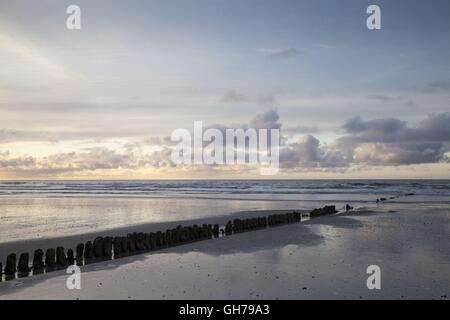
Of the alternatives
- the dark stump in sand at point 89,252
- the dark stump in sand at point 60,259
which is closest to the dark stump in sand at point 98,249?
the dark stump in sand at point 89,252

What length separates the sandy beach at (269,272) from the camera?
11.6 m

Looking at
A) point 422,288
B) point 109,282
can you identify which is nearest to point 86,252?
point 109,282

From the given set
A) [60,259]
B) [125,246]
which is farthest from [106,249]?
[60,259]

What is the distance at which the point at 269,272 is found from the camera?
1386cm

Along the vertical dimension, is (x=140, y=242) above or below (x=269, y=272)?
above

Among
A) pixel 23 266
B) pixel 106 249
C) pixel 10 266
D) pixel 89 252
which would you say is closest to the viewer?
pixel 10 266

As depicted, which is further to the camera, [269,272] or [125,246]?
[125,246]

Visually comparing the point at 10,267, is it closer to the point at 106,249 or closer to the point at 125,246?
the point at 106,249

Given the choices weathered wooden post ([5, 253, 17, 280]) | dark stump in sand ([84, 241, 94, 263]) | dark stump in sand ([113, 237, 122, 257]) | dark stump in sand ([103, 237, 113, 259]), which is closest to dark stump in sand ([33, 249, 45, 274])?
weathered wooden post ([5, 253, 17, 280])

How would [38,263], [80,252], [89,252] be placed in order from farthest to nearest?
1. [89,252]
2. [80,252]
3. [38,263]

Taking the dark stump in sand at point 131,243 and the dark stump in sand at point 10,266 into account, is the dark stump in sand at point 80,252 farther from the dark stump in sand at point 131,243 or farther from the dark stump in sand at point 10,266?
the dark stump in sand at point 10,266

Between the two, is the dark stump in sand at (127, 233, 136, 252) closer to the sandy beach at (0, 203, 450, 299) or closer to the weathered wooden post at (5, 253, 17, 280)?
the sandy beach at (0, 203, 450, 299)

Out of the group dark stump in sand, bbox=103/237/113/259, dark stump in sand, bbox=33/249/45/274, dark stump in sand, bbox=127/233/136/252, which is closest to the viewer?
dark stump in sand, bbox=33/249/45/274

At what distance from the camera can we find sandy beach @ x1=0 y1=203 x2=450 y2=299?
11617mm
